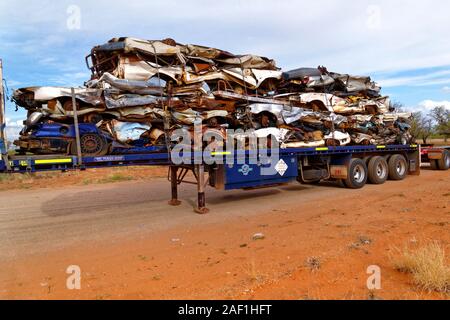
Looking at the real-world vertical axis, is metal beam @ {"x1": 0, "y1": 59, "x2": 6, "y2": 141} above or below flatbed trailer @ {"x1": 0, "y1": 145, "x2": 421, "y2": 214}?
above

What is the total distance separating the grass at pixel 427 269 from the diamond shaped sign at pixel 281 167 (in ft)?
18.8

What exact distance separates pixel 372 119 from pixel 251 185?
594cm

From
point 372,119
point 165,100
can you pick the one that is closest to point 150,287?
point 165,100

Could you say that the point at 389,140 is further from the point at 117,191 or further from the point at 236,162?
the point at 117,191

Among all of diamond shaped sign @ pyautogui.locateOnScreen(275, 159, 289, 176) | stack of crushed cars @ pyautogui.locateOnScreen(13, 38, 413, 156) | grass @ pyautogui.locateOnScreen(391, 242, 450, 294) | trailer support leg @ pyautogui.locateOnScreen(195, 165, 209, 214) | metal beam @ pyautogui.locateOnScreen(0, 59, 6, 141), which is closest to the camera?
grass @ pyautogui.locateOnScreen(391, 242, 450, 294)

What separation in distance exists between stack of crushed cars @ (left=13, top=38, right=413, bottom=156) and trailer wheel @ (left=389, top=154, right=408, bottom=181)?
313cm

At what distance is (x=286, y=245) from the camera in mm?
5762

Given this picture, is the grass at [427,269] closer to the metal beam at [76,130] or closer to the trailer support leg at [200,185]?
the trailer support leg at [200,185]

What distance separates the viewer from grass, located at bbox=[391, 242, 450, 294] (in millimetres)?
3943

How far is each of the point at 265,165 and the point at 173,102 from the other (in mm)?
3133

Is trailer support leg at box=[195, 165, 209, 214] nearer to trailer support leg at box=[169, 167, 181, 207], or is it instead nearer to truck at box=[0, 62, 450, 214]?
truck at box=[0, 62, 450, 214]

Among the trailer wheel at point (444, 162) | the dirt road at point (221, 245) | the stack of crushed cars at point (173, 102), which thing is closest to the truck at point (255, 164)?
the stack of crushed cars at point (173, 102)

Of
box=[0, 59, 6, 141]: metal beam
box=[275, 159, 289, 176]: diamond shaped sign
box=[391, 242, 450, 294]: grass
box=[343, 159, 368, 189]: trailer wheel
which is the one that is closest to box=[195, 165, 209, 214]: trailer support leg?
box=[275, 159, 289, 176]: diamond shaped sign

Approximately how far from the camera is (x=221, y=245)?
598 centimetres
